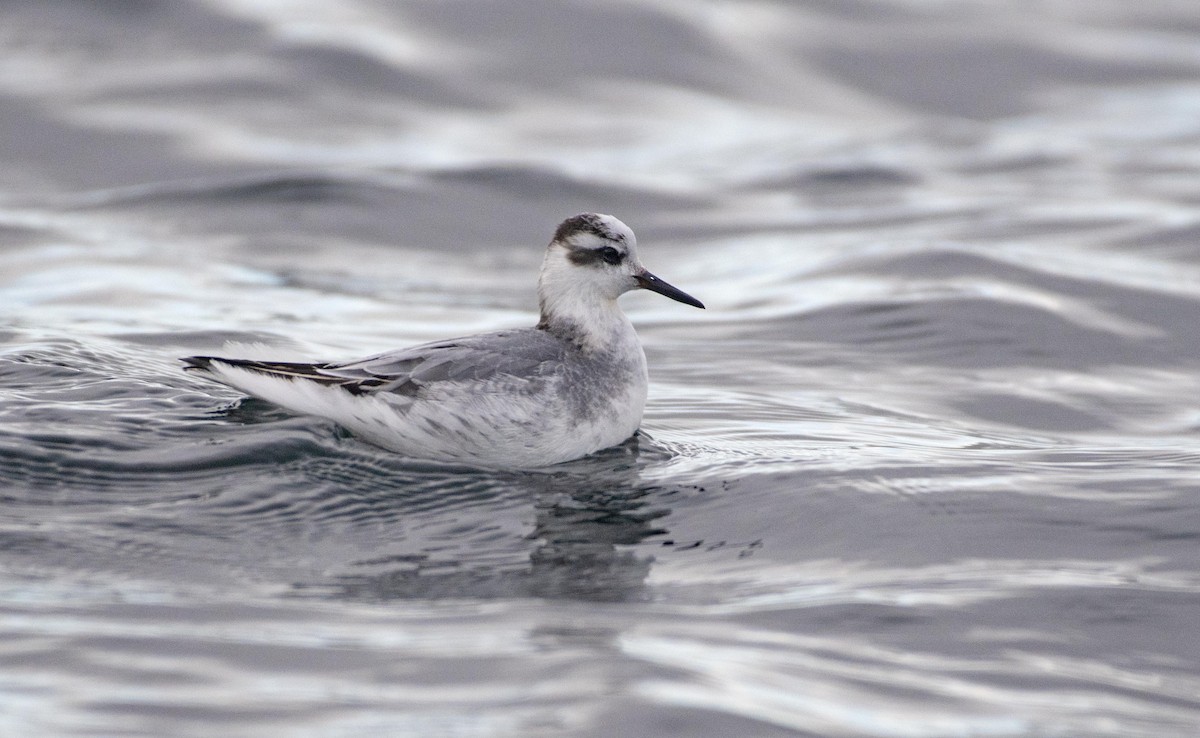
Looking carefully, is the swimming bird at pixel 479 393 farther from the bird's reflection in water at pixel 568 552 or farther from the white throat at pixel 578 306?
the bird's reflection in water at pixel 568 552

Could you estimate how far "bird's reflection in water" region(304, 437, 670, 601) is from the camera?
557 cm

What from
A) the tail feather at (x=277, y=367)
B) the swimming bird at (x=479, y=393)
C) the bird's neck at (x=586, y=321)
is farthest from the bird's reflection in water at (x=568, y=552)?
the tail feather at (x=277, y=367)

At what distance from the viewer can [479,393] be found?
6.81 m

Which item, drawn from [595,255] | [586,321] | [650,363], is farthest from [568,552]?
[650,363]

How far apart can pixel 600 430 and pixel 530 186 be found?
805 centimetres

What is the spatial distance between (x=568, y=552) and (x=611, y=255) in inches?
80.3

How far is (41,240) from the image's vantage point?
12.5 metres

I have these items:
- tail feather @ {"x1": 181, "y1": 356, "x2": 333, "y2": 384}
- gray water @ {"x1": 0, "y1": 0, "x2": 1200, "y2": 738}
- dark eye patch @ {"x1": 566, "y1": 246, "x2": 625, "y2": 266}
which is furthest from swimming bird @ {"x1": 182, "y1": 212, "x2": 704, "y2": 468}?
dark eye patch @ {"x1": 566, "y1": 246, "x2": 625, "y2": 266}

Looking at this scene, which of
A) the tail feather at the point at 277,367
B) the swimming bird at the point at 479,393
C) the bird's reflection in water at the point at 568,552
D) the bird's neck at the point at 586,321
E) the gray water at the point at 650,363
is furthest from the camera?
the bird's neck at the point at 586,321

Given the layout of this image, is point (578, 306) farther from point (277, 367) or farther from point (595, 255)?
point (277, 367)

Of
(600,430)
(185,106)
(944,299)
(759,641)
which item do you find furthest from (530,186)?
(759,641)

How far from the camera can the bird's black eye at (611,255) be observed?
7564mm

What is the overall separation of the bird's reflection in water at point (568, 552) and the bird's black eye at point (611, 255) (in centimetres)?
99

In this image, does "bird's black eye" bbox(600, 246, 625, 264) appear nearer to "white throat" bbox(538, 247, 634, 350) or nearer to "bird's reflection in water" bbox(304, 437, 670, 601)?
"white throat" bbox(538, 247, 634, 350)
